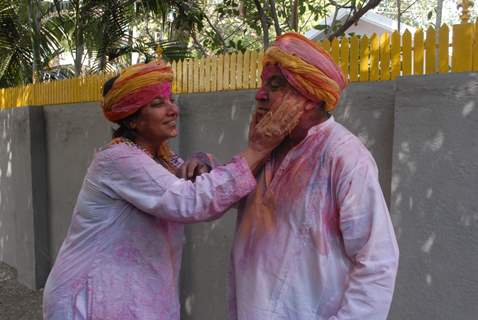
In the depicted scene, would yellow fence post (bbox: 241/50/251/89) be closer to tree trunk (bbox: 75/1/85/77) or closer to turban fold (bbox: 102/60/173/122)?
turban fold (bbox: 102/60/173/122)

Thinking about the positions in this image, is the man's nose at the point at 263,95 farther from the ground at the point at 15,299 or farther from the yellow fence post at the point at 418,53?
the ground at the point at 15,299

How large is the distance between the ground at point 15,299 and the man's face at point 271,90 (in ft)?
15.7

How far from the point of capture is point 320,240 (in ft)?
5.41

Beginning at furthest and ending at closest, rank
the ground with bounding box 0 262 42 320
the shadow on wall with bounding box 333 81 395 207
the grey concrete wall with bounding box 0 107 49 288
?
the grey concrete wall with bounding box 0 107 49 288, the ground with bounding box 0 262 42 320, the shadow on wall with bounding box 333 81 395 207

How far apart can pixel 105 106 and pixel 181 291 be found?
2631 mm

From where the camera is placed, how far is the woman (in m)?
2.10

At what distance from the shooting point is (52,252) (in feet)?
21.6

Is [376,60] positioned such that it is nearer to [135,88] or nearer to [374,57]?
[374,57]

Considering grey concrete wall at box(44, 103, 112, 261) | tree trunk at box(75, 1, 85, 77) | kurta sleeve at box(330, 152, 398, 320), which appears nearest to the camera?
kurta sleeve at box(330, 152, 398, 320)

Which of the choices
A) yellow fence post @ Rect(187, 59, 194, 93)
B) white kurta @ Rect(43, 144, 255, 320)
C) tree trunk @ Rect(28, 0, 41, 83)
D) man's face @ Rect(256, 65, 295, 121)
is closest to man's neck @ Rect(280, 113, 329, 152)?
man's face @ Rect(256, 65, 295, 121)

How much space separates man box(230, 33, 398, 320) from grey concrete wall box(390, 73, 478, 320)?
1.17 meters

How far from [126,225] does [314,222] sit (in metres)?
0.86

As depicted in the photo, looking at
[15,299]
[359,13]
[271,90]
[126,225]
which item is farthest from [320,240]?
[15,299]

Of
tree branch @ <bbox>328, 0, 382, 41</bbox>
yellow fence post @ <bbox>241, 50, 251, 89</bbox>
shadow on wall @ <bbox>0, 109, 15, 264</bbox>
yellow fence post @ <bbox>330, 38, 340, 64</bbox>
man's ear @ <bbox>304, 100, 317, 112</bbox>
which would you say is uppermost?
tree branch @ <bbox>328, 0, 382, 41</bbox>
